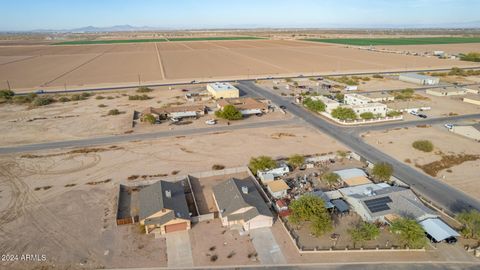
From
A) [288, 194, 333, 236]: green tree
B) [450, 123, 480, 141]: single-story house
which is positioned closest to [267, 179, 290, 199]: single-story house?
[288, 194, 333, 236]: green tree

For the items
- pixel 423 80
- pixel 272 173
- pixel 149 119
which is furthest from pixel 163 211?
pixel 423 80

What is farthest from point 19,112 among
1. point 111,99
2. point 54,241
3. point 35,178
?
point 54,241

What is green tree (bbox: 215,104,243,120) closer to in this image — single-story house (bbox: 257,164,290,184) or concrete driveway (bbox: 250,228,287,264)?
Answer: single-story house (bbox: 257,164,290,184)

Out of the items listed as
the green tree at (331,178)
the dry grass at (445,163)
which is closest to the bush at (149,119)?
the green tree at (331,178)

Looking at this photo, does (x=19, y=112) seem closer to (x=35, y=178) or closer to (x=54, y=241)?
(x=35, y=178)

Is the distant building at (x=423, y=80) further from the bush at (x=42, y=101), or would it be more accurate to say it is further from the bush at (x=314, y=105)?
the bush at (x=42, y=101)

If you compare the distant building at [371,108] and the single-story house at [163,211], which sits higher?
the distant building at [371,108]
